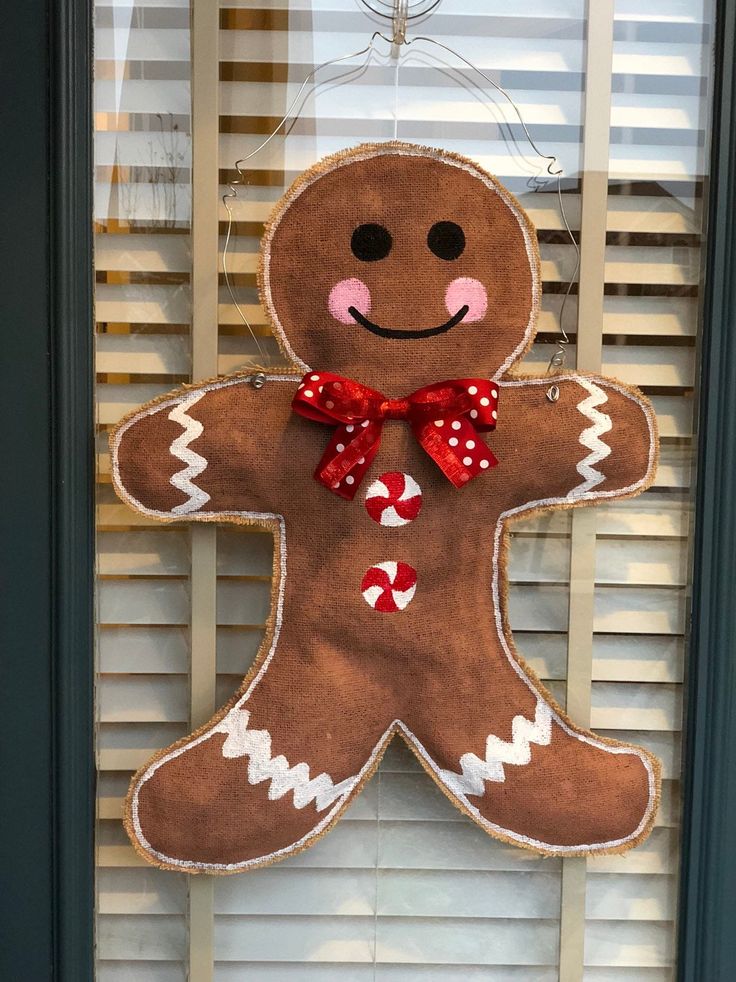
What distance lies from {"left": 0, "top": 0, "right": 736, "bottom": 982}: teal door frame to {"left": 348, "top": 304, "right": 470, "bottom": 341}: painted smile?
0.32 metres

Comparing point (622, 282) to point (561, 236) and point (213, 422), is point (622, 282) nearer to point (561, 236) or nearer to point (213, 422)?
point (561, 236)

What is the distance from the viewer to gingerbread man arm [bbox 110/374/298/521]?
3.07 ft

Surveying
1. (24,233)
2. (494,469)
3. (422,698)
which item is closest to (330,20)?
(24,233)

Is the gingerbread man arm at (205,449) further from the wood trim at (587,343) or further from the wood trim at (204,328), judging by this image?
the wood trim at (587,343)

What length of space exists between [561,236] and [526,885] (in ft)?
2.60

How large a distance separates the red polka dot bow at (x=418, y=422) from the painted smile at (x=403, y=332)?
61 millimetres

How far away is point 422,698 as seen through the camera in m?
0.96

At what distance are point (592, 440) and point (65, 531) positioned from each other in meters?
0.61

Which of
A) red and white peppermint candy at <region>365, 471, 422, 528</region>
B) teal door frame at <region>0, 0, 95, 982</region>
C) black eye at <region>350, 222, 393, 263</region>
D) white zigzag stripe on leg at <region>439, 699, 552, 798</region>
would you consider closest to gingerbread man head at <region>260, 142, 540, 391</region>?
black eye at <region>350, 222, 393, 263</region>

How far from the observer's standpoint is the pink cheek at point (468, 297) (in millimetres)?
941

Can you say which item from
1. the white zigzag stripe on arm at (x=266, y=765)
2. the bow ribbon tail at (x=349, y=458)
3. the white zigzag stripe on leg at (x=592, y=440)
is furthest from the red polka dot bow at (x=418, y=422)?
the white zigzag stripe on arm at (x=266, y=765)

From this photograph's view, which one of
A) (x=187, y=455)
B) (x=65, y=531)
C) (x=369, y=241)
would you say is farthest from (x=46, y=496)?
(x=369, y=241)

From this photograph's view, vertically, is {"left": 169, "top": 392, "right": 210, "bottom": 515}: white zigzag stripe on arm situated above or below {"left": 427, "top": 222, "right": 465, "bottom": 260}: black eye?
below

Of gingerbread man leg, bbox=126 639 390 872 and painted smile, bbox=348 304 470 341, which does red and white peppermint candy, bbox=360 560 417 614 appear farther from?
painted smile, bbox=348 304 470 341
